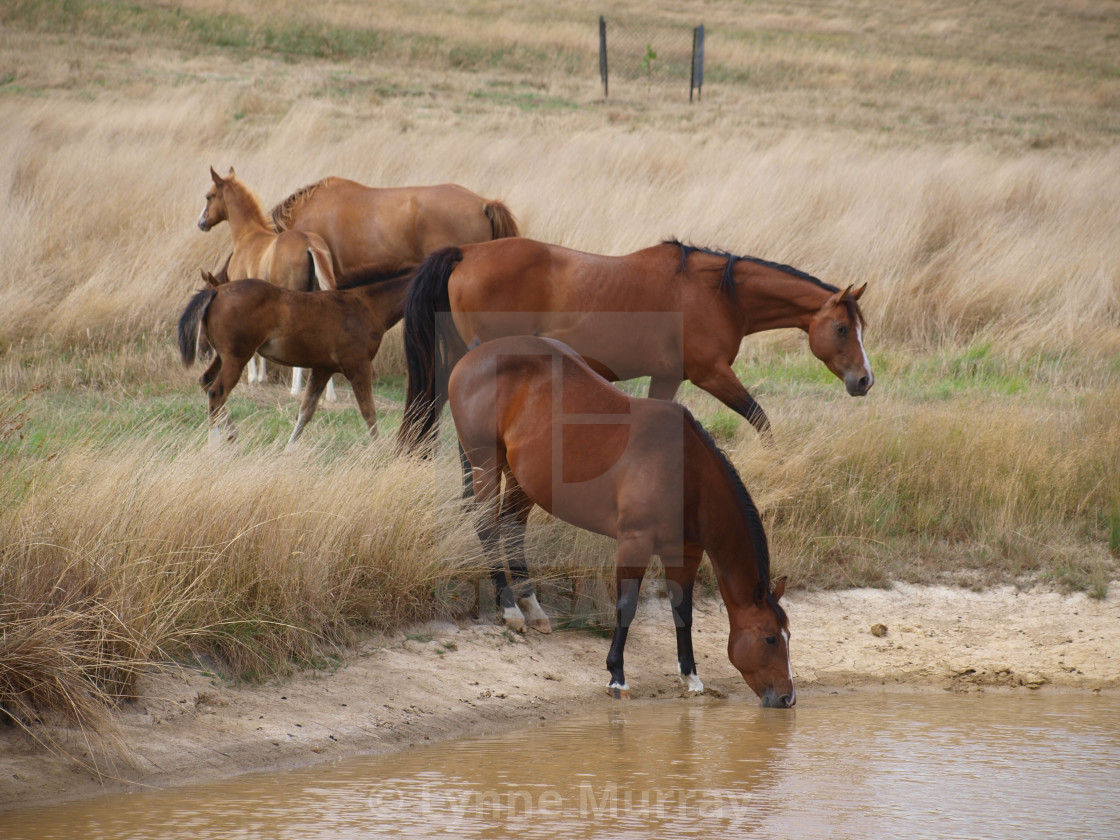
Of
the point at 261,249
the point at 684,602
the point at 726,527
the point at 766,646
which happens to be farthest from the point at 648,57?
the point at 766,646

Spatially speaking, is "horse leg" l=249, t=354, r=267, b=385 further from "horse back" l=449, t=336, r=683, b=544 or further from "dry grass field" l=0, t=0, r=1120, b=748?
"horse back" l=449, t=336, r=683, b=544

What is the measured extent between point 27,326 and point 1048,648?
24.7ft

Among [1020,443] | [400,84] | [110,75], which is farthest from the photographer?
[400,84]

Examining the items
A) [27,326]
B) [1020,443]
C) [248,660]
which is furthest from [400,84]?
[248,660]

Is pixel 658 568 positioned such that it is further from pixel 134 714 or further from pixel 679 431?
pixel 134 714

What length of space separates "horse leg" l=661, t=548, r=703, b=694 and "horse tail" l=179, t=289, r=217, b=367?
3461mm

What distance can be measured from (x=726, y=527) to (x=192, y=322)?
12.3ft

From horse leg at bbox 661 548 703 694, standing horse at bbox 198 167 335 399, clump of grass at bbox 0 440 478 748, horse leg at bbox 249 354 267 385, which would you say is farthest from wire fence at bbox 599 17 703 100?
horse leg at bbox 661 548 703 694

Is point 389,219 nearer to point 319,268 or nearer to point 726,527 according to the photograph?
point 319,268

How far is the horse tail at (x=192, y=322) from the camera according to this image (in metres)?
7.09

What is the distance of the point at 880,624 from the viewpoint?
5.95 meters

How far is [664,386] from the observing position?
7.09 m

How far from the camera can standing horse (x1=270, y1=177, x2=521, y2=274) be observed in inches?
394

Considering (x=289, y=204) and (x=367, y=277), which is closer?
(x=367, y=277)
